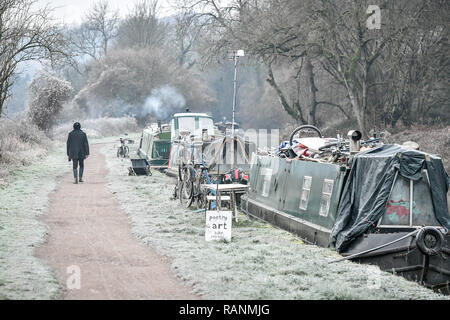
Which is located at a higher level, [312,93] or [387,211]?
[312,93]

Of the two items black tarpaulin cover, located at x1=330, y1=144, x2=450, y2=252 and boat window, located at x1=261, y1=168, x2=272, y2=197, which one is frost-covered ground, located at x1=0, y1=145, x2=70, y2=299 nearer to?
black tarpaulin cover, located at x1=330, y1=144, x2=450, y2=252

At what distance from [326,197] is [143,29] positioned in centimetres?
5971

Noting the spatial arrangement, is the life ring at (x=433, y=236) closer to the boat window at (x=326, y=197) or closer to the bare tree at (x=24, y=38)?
the boat window at (x=326, y=197)

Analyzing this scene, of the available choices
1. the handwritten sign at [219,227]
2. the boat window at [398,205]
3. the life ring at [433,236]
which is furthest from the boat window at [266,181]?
the life ring at [433,236]

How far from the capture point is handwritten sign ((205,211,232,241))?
9.20 metres

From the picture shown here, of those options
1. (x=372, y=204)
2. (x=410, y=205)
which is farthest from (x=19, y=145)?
(x=410, y=205)

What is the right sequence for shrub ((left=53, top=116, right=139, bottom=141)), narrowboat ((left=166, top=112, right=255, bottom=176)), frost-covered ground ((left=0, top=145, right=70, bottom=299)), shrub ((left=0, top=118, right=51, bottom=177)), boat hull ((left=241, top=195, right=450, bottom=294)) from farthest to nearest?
shrub ((left=53, top=116, right=139, bottom=141)) → shrub ((left=0, top=118, right=51, bottom=177)) → narrowboat ((left=166, top=112, right=255, bottom=176)) → boat hull ((left=241, top=195, right=450, bottom=294)) → frost-covered ground ((left=0, top=145, right=70, bottom=299))

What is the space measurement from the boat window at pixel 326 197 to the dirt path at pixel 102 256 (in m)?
2.95

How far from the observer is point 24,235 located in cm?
Result: 937

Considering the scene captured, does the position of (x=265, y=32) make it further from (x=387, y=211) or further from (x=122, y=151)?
(x=387, y=211)

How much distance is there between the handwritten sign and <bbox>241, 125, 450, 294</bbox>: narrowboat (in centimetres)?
155

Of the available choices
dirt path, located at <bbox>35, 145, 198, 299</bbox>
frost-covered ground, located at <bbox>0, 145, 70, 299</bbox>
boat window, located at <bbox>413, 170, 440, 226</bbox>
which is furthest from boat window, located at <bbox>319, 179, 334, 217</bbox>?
frost-covered ground, located at <bbox>0, 145, 70, 299</bbox>
